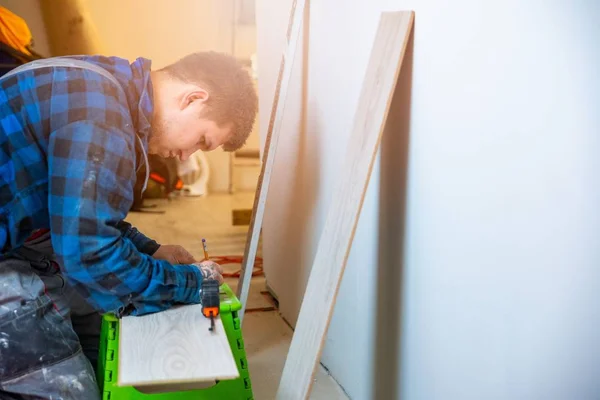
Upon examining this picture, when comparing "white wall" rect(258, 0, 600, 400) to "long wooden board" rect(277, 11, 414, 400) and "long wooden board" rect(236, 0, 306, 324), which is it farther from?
"long wooden board" rect(236, 0, 306, 324)

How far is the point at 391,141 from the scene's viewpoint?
144 centimetres

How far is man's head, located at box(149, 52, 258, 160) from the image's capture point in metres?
1.48

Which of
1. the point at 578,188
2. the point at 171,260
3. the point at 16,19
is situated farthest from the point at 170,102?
the point at 16,19

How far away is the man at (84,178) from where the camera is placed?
1.26m

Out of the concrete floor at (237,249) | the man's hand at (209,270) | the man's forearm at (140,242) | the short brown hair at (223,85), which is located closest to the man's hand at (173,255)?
the man's forearm at (140,242)

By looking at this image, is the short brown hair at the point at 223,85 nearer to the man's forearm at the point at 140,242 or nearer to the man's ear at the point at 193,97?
the man's ear at the point at 193,97

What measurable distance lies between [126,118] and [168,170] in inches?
115

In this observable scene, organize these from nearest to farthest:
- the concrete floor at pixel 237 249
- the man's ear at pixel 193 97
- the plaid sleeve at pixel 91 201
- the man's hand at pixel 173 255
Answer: the plaid sleeve at pixel 91 201 < the man's ear at pixel 193 97 < the man's hand at pixel 173 255 < the concrete floor at pixel 237 249

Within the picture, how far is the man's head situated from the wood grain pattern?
0.44 m

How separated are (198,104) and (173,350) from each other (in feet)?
2.05

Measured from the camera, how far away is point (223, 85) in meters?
1.51

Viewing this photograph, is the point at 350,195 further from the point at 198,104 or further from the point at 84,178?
the point at 84,178

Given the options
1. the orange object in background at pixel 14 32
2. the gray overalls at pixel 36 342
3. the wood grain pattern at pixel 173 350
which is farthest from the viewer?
the orange object in background at pixel 14 32

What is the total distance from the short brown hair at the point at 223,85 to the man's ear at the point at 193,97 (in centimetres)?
1
